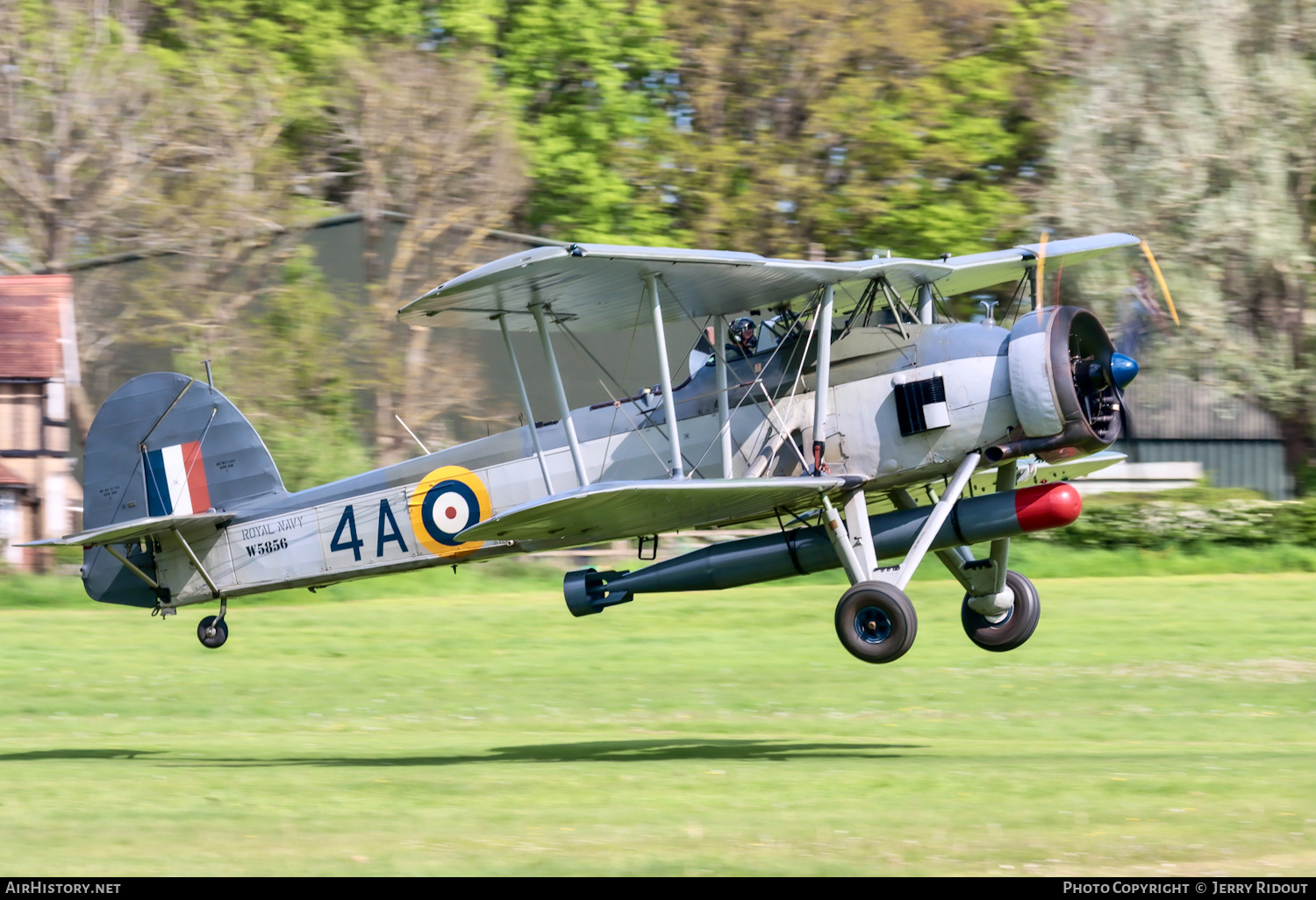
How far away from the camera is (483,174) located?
1328 inches

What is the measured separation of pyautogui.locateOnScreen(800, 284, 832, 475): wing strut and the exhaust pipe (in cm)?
85

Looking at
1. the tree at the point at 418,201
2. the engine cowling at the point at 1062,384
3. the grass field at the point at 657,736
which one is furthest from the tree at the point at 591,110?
the engine cowling at the point at 1062,384

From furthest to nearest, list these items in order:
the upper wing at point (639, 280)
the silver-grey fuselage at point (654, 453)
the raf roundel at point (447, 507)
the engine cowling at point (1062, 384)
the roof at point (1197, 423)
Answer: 1. the roof at point (1197, 423)
2. the raf roundel at point (447, 507)
3. the silver-grey fuselage at point (654, 453)
4. the engine cowling at point (1062, 384)
5. the upper wing at point (639, 280)

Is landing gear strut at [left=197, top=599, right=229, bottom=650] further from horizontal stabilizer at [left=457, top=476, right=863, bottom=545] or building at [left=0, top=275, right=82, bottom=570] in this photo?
building at [left=0, top=275, right=82, bottom=570]

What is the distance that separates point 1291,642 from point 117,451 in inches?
608

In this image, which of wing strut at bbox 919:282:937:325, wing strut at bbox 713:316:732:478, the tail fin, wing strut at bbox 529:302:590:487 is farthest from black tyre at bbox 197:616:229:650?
wing strut at bbox 919:282:937:325

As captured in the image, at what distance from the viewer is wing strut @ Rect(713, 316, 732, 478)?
477 inches

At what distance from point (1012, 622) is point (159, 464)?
8.56m

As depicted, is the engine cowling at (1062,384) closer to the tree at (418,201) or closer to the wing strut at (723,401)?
the wing strut at (723,401)

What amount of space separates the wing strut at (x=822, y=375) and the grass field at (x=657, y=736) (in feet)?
8.40

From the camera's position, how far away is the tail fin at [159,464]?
14875 millimetres

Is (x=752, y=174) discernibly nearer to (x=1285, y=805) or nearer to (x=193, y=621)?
(x=193, y=621)

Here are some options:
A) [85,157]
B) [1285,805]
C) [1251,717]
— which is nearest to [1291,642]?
[1251,717]

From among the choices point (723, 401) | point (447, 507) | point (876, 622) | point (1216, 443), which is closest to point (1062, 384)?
point (876, 622)
